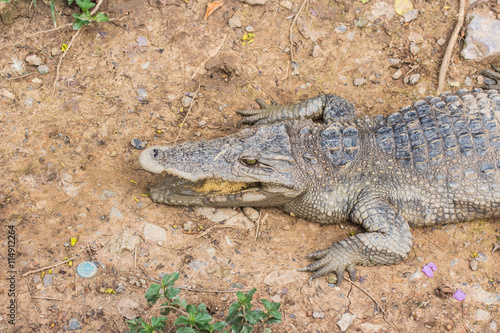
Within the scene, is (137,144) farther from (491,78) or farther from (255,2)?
(491,78)

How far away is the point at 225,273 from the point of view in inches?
120

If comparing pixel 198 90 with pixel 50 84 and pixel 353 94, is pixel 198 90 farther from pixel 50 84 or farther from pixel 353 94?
pixel 353 94

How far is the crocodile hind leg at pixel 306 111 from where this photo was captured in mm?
4023

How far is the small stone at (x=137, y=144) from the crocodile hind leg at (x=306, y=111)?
1.04 m

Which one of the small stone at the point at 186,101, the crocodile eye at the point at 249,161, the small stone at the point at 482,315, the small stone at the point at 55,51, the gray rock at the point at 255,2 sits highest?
the gray rock at the point at 255,2

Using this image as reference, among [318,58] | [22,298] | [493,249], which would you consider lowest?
[22,298]

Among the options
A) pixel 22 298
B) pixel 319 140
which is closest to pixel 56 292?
pixel 22 298

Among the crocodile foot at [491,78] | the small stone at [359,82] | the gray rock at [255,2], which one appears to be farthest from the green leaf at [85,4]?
the crocodile foot at [491,78]

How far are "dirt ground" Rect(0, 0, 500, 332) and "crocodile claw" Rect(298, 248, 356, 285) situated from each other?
0.09 meters

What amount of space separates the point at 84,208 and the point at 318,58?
9.64 feet

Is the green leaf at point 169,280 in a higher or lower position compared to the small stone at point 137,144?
higher

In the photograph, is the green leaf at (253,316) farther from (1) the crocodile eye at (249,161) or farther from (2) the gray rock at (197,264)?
(1) the crocodile eye at (249,161)

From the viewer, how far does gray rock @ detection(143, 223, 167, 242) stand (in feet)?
10.4

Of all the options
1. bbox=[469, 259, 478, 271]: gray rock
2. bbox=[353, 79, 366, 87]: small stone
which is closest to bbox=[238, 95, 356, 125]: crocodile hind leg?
bbox=[353, 79, 366, 87]: small stone
